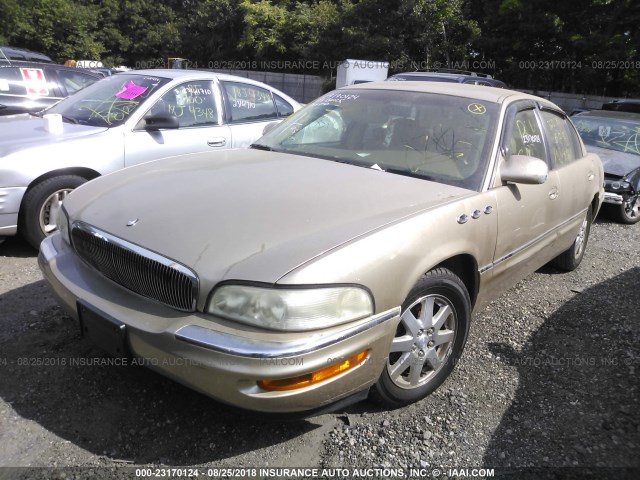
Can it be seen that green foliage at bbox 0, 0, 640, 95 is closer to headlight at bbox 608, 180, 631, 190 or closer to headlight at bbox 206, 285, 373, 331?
headlight at bbox 608, 180, 631, 190

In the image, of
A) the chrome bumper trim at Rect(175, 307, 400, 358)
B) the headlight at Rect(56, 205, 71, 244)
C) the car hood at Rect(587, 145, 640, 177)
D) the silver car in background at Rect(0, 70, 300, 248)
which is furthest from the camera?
the car hood at Rect(587, 145, 640, 177)

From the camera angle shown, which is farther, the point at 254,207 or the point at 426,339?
the point at 426,339

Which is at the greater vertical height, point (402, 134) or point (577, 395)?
point (402, 134)

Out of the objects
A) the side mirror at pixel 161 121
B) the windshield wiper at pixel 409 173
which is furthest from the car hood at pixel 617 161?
the side mirror at pixel 161 121

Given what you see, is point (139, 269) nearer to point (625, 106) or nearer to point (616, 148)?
point (616, 148)

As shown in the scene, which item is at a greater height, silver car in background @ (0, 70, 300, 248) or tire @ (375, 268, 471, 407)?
silver car in background @ (0, 70, 300, 248)

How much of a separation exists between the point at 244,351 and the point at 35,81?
658cm

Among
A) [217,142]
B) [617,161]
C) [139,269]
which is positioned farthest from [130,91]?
[617,161]

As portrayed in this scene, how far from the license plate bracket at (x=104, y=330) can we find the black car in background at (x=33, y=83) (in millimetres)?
5178

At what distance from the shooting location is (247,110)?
226 inches

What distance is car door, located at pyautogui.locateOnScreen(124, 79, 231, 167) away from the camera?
479 cm

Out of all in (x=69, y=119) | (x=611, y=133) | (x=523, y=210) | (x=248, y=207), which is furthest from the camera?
(x=611, y=133)

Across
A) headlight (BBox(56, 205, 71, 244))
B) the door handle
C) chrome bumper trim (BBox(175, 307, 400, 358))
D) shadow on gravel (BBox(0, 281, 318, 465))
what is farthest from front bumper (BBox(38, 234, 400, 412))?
the door handle

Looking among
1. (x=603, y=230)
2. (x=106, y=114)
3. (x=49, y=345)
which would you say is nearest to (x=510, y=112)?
(x=49, y=345)
